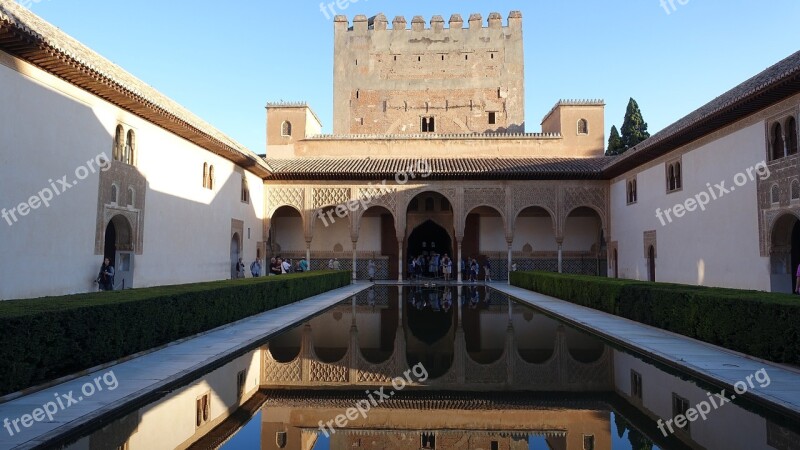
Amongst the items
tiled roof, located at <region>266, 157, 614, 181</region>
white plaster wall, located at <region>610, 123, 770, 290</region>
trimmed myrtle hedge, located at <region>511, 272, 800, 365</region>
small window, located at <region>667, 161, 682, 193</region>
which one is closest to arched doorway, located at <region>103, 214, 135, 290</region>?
tiled roof, located at <region>266, 157, 614, 181</region>

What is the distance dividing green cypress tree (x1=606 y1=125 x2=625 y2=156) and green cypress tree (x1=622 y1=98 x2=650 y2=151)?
0.22 m

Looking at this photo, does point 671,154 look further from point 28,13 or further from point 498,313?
point 28,13

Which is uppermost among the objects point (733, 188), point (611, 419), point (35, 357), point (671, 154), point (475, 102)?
point (475, 102)

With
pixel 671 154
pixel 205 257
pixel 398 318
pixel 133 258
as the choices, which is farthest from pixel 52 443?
pixel 671 154

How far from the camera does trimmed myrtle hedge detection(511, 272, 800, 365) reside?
620 cm

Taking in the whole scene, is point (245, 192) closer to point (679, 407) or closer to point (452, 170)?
point (452, 170)

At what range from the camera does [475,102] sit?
3081cm

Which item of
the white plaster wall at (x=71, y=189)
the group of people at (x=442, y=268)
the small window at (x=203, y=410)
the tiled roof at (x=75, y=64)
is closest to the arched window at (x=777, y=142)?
the small window at (x=203, y=410)

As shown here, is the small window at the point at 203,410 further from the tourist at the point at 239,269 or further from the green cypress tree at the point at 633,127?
the green cypress tree at the point at 633,127

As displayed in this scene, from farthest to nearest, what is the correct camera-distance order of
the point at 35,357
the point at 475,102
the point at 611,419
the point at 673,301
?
the point at 475,102
the point at 673,301
the point at 35,357
the point at 611,419

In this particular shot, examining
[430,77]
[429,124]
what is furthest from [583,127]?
[430,77]

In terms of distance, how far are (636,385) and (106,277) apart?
948 centimetres

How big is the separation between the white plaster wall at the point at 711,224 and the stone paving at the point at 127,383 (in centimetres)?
950

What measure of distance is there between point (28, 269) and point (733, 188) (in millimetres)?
13607
